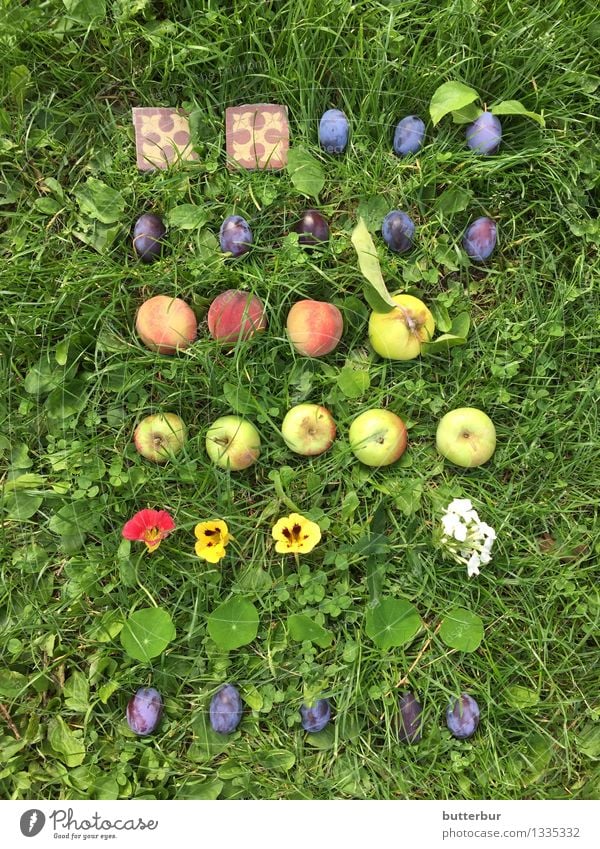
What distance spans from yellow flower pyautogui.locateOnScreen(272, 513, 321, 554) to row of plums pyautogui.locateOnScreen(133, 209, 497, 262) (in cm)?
92

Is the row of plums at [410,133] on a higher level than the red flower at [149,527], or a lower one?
higher

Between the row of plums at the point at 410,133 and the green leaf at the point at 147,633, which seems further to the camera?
the row of plums at the point at 410,133

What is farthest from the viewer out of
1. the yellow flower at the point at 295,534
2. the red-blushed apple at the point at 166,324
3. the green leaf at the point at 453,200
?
the green leaf at the point at 453,200

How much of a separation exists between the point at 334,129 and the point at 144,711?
2017 mm

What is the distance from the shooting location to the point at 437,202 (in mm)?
2318

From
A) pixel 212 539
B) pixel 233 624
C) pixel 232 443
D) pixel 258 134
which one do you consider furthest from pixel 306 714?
pixel 258 134

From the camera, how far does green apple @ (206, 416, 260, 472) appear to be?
2164 millimetres

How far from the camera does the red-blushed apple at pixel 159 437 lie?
7.24 feet

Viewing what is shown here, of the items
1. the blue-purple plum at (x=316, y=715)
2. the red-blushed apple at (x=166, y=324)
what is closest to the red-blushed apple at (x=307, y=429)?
the red-blushed apple at (x=166, y=324)

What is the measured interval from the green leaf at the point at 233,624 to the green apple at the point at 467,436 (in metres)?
0.83

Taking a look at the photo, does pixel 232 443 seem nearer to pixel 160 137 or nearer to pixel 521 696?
pixel 160 137

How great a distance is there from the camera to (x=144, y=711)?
7.06 ft

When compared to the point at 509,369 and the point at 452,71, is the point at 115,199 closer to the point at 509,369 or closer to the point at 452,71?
the point at 452,71

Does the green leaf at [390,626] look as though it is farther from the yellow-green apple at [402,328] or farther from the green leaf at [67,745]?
the green leaf at [67,745]
